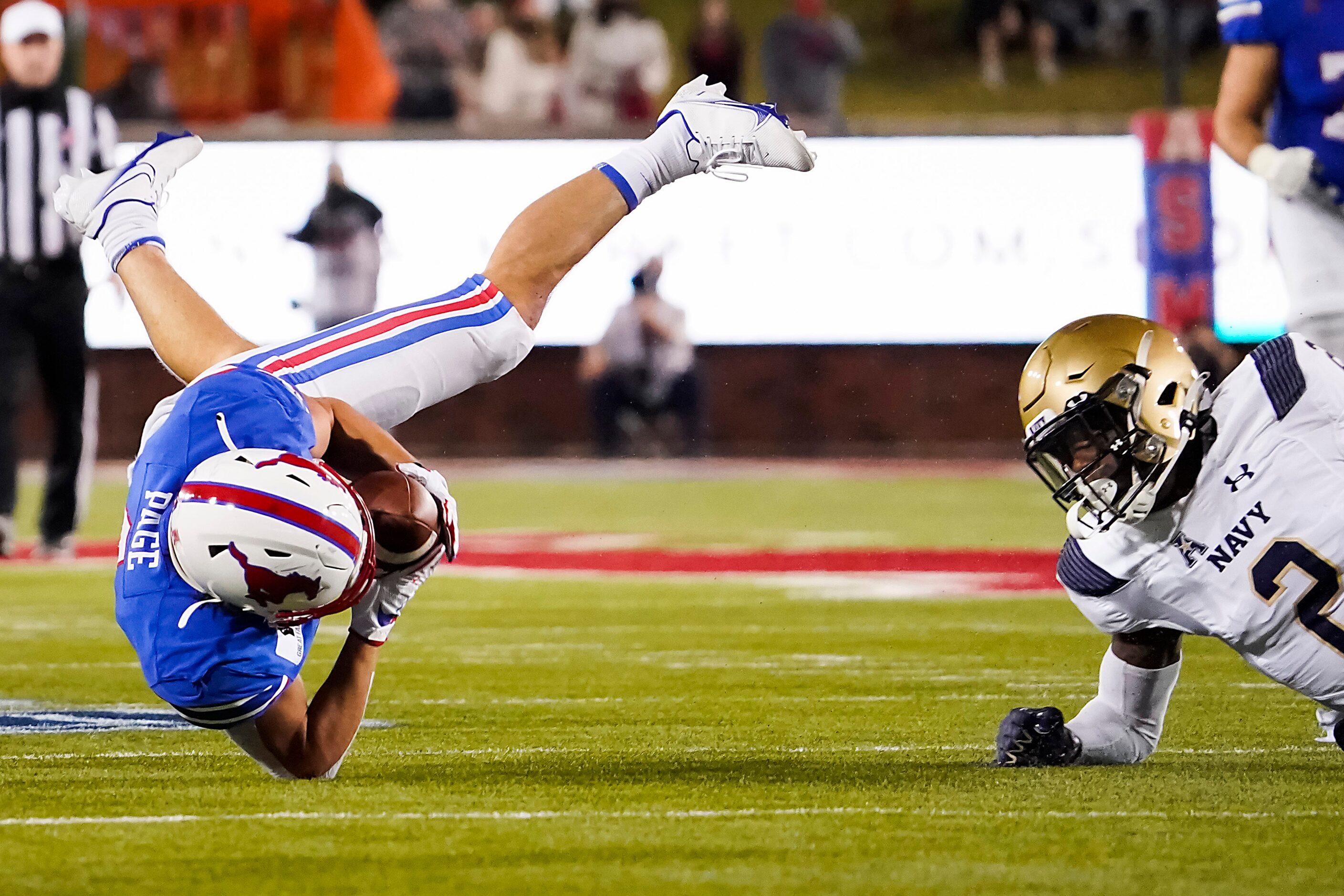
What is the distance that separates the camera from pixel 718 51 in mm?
14430

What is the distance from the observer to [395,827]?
3.21m

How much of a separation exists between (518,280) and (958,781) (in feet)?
5.36

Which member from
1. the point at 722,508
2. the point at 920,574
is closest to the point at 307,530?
the point at 920,574

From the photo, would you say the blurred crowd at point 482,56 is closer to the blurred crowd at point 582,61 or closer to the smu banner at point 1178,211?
the blurred crowd at point 582,61

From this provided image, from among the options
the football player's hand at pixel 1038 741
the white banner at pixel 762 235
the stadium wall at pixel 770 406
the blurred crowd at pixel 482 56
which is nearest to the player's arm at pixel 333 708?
the football player's hand at pixel 1038 741

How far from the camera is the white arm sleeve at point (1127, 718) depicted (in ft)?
12.3

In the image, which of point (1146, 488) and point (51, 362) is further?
point (51, 362)

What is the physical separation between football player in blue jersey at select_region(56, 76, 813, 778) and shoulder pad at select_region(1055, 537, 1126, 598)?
A: 111cm

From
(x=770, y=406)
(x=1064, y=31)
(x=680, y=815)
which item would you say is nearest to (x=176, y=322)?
(x=680, y=815)

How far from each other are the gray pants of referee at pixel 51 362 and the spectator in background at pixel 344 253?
4.66 metres

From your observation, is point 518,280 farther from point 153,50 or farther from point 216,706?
point 153,50

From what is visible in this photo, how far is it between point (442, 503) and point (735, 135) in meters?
1.45

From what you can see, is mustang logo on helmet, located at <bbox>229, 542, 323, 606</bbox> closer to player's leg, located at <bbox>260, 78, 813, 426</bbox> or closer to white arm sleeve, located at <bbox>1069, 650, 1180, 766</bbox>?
player's leg, located at <bbox>260, 78, 813, 426</bbox>

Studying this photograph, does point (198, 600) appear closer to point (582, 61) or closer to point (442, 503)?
point (442, 503)
